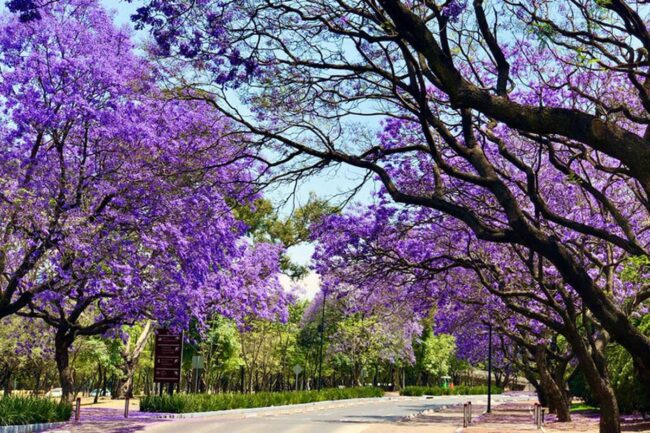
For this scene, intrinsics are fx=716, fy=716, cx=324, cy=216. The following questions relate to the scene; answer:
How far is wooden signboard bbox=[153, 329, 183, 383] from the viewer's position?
28969 mm

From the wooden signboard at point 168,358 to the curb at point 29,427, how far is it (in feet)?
24.4

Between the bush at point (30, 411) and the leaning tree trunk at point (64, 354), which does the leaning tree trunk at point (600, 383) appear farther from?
the leaning tree trunk at point (64, 354)

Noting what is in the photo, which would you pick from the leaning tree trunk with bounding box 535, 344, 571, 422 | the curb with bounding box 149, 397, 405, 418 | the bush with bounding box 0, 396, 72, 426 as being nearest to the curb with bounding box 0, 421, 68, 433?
the bush with bounding box 0, 396, 72, 426

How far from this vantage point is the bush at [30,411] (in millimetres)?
18734

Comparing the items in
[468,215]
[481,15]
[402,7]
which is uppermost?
[481,15]

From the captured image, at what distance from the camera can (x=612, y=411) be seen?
49.9 feet

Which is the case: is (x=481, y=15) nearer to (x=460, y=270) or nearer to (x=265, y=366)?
(x=460, y=270)

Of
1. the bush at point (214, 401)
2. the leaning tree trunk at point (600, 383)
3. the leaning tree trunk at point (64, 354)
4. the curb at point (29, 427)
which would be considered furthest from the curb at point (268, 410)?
the leaning tree trunk at point (600, 383)

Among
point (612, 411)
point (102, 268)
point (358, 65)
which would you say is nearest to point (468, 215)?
point (358, 65)

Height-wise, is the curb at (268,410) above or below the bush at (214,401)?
below

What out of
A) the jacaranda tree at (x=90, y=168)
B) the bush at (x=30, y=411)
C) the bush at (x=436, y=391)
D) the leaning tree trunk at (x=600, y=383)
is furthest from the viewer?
the bush at (x=436, y=391)

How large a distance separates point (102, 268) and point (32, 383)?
199 feet

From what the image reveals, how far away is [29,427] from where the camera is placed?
19.1 meters

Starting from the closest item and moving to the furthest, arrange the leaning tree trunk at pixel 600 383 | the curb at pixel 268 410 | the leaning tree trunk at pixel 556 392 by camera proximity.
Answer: the leaning tree trunk at pixel 600 383
the curb at pixel 268 410
the leaning tree trunk at pixel 556 392
